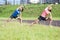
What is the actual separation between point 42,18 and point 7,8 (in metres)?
30.5

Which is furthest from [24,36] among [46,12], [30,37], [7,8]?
[7,8]

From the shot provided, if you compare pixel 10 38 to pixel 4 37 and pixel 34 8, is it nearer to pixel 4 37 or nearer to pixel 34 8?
pixel 4 37

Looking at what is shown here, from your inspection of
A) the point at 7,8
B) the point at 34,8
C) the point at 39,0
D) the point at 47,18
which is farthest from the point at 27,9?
the point at 47,18

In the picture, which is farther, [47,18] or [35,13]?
[35,13]

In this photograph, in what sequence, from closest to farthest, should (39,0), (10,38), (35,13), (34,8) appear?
(10,38), (35,13), (34,8), (39,0)

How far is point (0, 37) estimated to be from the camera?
9.87 m

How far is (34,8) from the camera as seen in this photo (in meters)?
43.0

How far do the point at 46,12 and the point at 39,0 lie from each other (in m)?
46.8

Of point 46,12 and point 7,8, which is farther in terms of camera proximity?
point 7,8

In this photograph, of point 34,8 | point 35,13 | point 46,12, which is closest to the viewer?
point 46,12

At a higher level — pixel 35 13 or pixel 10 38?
pixel 10 38

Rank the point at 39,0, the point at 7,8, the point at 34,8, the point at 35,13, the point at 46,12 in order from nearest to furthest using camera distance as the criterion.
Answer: the point at 46,12 → the point at 35,13 → the point at 34,8 → the point at 7,8 → the point at 39,0

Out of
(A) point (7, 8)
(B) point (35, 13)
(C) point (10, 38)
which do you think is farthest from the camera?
(A) point (7, 8)

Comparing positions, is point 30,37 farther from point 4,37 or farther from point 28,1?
point 28,1
